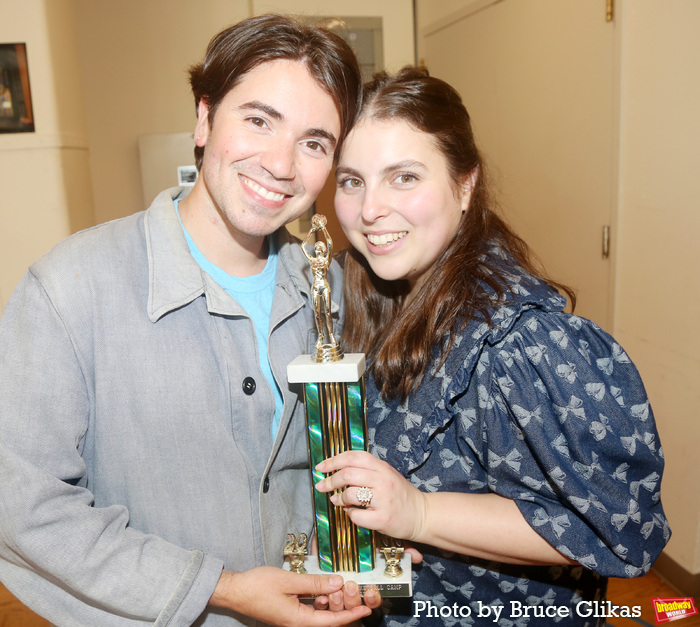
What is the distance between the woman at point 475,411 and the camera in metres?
1.23

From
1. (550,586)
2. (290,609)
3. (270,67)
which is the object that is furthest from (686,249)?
(290,609)

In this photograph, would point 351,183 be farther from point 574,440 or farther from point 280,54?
point 574,440

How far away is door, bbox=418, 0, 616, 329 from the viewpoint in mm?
2932

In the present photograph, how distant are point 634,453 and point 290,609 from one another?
75 centimetres

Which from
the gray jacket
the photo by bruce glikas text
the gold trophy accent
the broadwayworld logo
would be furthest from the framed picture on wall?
the broadwayworld logo

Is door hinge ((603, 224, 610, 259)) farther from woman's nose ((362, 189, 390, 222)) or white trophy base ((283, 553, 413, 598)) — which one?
white trophy base ((283, 553, 413, 598))

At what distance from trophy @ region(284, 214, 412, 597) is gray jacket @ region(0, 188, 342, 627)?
104 millimetres

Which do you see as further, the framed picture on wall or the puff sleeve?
the framed picture on wall

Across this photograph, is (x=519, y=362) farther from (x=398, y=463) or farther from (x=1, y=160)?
(x=1, y=160)

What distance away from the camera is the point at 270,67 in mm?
1427

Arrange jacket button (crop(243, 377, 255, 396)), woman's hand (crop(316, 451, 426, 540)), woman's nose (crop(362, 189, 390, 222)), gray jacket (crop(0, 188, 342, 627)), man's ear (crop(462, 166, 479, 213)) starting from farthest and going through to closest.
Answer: man's ear (crop(462, 166, 479, 213)), woman's nose (crop(362, 189, 390, 222)), jacket button (crop(243, 377, 255, 396)), woman's hand (crop(316, 451, 426, 540)), gray jacket (crop(0, 188, 342, 627))

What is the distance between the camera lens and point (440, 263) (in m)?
1.54

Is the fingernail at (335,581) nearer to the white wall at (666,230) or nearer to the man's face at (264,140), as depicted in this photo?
the man's face at (264,140)

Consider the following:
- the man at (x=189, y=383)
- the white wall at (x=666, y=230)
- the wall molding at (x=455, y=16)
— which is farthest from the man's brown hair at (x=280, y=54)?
the wall molding at (x=455, y=16)
